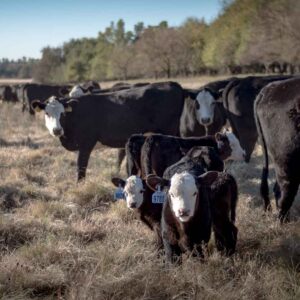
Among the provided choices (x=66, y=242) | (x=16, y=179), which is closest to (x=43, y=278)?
(x=66, y=242)

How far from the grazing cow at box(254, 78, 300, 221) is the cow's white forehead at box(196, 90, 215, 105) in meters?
3.58

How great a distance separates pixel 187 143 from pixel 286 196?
4.33ft

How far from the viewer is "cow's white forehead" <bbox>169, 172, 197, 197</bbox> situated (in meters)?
4.19

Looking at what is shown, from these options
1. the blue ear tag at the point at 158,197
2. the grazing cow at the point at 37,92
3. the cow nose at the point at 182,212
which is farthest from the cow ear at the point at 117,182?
the grazing cow at the point at 37,92

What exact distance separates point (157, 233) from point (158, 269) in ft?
2.70

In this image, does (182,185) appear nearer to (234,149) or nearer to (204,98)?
(234,149)

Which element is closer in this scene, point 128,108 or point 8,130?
point 128,108

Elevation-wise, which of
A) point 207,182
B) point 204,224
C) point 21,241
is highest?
point 207,182

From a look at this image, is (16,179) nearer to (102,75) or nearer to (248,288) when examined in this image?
(248,288)

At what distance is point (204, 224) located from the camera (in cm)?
441

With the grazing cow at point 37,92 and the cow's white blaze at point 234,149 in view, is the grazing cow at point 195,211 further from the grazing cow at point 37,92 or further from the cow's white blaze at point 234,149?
the grazing cow at point 37,92

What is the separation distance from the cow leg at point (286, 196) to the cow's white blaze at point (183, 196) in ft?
6.36

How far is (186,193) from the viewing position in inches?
165

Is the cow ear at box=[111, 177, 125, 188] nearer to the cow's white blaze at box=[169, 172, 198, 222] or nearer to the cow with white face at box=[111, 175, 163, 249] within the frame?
the cow with white face at box=[111, 175, 163, 249]
